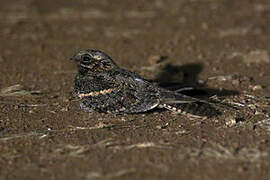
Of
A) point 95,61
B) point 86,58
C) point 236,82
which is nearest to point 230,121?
point 236,82

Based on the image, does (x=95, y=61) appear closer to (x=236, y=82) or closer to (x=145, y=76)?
(x=145, y=76)

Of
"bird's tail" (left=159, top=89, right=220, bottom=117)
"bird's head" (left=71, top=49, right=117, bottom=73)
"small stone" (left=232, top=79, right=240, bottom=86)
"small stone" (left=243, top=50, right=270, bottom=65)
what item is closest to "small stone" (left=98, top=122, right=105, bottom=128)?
"bird's tail" (left=159, top=89, right=220, bottom=117)

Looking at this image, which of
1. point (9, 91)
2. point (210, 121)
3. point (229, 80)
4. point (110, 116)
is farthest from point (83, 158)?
point (229, 80)

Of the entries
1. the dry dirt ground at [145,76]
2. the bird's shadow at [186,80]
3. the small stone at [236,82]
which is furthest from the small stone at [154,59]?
the small stone at [236,82]

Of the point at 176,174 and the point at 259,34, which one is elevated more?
the point at 259,34

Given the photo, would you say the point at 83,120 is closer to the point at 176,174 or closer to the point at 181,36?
the point at 176,174

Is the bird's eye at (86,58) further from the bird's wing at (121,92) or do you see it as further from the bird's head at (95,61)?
the bird's wing at (121,92)

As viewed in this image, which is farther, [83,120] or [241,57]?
[241,57]

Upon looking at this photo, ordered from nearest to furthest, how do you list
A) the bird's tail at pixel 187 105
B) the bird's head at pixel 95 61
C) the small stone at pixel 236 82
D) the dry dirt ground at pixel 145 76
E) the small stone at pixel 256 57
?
the dry dirt ground at pixel 145 76 → the bird's tail at pixel 187 105 → the bird's head at pixel 95 61 → the small stone at pixel 236 82 → the small stone at pixel 256 57
